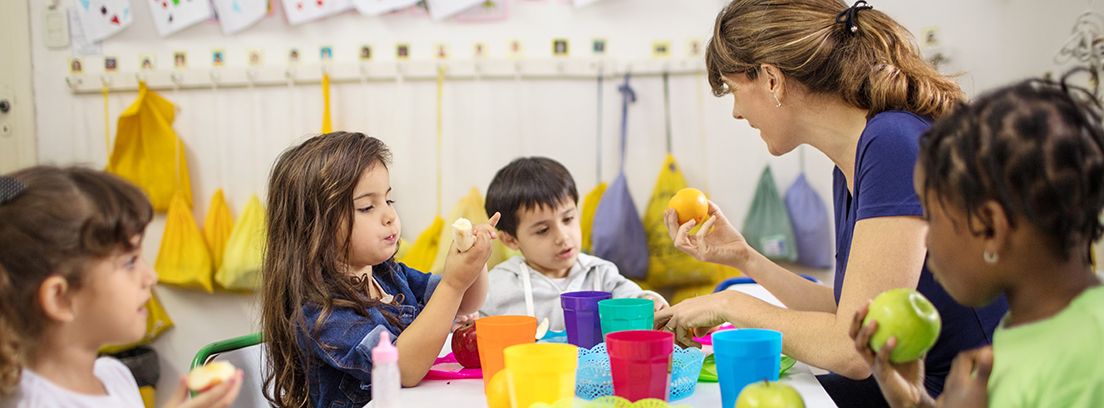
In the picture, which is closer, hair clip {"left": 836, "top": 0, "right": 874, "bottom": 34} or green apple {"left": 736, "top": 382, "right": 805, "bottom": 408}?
green apple {"left": 736, "top": 382, "right": 805, "bottom": 408}

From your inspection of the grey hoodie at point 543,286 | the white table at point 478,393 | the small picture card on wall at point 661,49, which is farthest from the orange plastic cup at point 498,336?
the small picture card on wall at point 661,49

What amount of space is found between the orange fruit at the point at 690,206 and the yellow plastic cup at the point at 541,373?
2.84 feet

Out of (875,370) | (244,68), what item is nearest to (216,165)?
(244,68)

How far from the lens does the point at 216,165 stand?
361 centimetres

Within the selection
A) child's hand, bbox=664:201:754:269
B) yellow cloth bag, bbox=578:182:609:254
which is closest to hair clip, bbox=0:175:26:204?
child's hand, bbox=664:201:754:269

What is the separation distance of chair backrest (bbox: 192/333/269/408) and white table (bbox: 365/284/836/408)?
1.29ft

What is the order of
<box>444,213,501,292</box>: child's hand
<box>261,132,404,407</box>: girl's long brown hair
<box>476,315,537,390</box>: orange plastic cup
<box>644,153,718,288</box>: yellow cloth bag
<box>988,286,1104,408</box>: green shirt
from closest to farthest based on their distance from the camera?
1. <box>988,286,1104,408</box>: green shirt
2. <box>476,315,537,390</box>: orange plastic cup
3. <box>444,213,501,292</box>: child's hand
4. <box>261,132,404,407</box>: girl's long brown hair
5. <box>644,153,718,288</box>: yellow cloth bag

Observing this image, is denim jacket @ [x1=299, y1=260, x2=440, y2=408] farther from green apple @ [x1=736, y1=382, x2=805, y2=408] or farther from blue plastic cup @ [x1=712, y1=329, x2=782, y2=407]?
green apple @ [x1=736, y1=382, x2=805, y2=408]

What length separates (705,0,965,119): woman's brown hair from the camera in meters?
1.67

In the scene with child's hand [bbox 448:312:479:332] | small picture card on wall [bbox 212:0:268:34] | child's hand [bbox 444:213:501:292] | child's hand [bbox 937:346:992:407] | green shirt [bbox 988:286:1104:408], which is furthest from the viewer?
small picture card on wall [bbox 212:0:268:34]

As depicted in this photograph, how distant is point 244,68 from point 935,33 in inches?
104

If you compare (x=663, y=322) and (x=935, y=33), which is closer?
(x=663, y=322)

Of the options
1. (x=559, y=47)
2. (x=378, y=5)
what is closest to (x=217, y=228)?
(x=378, y=5)

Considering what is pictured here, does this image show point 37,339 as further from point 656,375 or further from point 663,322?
point 663,322
